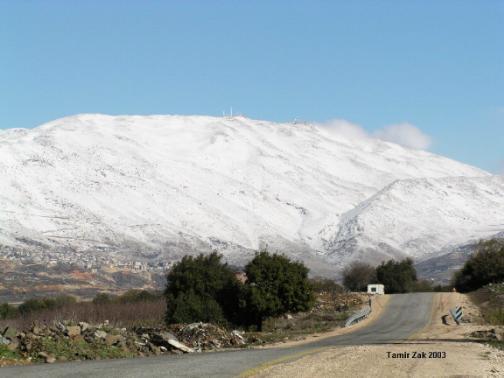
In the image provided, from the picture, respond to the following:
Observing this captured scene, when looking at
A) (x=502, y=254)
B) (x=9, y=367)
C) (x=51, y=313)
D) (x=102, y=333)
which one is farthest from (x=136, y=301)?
(x=9, y=367)

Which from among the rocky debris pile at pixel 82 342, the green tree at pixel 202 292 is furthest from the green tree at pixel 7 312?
the rocky debris pile at pixel 82 342

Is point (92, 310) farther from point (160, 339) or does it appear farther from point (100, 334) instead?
point (100, 334)

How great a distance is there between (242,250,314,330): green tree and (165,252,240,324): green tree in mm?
2480

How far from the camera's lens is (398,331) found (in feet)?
186

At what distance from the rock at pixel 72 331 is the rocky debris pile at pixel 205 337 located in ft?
31.9

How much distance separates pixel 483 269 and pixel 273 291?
154 ft

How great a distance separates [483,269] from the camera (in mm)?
109812

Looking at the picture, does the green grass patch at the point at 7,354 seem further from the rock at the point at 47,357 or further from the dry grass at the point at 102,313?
the dry grass at the point at 102,313

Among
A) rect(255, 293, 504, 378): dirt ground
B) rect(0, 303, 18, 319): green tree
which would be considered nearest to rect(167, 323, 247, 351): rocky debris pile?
rect(255, 293, 504, 378): dirt ground

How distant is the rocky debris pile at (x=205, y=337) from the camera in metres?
45.9

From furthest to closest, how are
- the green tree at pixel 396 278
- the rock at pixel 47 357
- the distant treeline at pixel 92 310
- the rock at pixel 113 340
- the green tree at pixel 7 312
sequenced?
the green tree at pixel 396 278
the green tree at pixel 7 312
the distant treeline at pixel 92 310
the rock at pixel 113 340
the rock at pixel 47 357

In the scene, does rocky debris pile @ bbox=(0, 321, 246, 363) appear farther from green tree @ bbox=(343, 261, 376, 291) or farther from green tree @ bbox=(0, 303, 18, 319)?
green tree @ bbox=(343, 261, 376, 291)

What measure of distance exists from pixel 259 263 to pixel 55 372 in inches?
2042

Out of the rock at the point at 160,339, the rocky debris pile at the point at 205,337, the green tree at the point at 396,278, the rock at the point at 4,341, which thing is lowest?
the rocky debris pile at the point at 205,337
